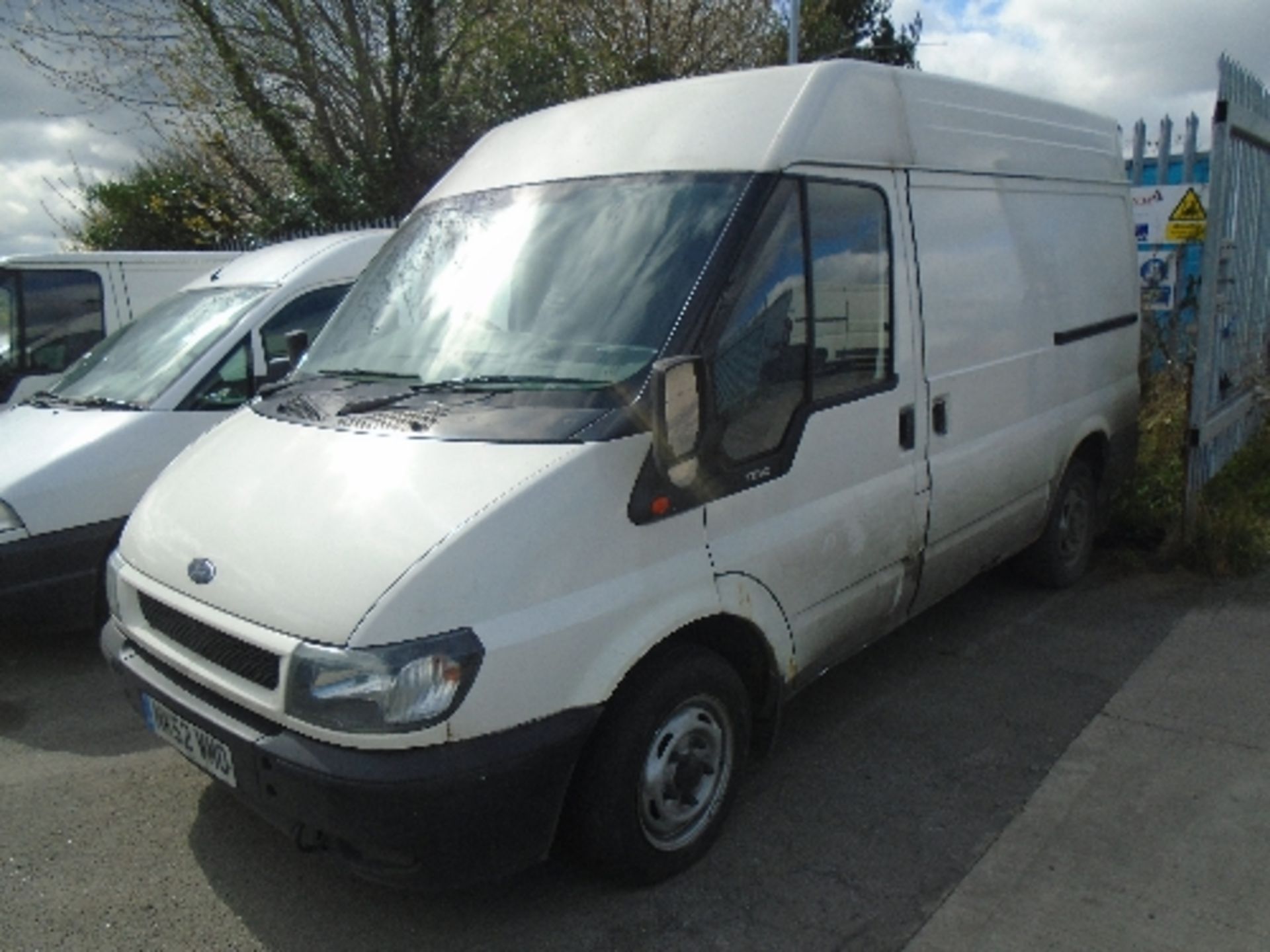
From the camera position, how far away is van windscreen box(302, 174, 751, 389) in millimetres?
3078

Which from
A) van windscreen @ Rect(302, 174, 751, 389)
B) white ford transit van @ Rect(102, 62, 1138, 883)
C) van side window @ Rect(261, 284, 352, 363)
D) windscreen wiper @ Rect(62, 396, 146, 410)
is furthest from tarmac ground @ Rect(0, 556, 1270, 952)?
van side window @ Rect(261, 284, 352, 363)

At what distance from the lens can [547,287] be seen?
10.8ft

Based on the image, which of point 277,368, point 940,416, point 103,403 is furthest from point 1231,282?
point 103,403

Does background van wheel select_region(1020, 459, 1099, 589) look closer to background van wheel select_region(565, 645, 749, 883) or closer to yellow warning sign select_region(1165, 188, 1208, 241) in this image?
background van wheel select_region(565, 645, 749, 883)

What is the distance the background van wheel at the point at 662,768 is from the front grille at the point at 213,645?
2.90ft

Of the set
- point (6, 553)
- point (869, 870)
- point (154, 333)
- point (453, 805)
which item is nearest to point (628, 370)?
point (453, 805)

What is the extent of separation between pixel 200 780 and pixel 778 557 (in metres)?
2.31

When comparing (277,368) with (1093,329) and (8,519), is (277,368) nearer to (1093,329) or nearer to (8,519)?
(8,519)

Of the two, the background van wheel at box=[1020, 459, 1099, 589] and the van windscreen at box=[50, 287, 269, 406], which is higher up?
the van windscreen at box=[50, 287, 269, 406]

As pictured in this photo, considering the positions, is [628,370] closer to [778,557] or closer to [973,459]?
[778,557]

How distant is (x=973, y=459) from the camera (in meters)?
4.30

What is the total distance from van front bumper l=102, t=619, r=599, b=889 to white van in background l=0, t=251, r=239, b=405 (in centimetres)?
508

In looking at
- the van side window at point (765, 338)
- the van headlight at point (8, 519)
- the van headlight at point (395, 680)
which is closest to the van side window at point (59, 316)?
the van headlight at point (8, 519)

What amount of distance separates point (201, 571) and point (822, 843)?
2.08 metres
